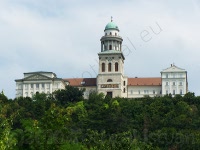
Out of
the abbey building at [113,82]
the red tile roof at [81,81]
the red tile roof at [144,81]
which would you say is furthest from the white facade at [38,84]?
the red tile roof at [144,81]

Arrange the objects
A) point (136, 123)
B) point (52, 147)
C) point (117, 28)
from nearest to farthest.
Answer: point (52, 147) → point (136, 123) → point (117, 28)

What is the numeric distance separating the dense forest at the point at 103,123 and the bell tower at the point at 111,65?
24.4 feet

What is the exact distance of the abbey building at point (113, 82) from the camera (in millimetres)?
106044

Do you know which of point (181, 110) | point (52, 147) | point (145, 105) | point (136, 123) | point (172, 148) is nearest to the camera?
point (52, 147)

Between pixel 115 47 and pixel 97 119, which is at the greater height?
pixel 115 47

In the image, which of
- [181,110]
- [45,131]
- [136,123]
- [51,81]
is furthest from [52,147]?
[51,81]

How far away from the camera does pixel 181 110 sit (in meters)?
82.0

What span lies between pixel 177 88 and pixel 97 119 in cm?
3404

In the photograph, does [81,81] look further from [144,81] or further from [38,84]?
[144,81]

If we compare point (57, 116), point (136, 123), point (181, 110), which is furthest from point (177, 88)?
point (57, 116)

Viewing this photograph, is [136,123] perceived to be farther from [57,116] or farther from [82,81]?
[57,116]

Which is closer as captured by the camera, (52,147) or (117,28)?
(52,147)

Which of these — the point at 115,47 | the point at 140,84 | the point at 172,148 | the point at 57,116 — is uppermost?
the point at 115,47

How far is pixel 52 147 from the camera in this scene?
734 inches
